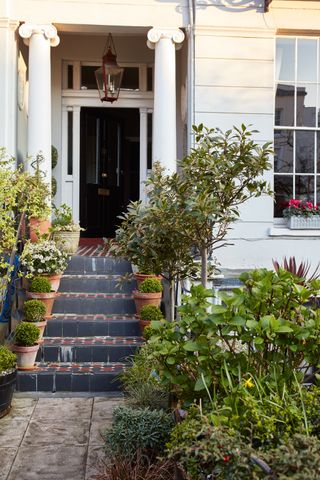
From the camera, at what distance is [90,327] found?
20.6 ft

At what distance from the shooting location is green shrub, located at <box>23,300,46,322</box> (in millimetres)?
5898

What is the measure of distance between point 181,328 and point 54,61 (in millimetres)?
7118

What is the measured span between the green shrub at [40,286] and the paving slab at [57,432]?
182cm

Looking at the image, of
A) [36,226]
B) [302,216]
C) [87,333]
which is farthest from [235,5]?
[87,333]

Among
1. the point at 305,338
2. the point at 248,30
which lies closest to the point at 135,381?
the point at 305,338

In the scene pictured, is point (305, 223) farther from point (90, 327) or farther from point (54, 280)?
point (54, 280)

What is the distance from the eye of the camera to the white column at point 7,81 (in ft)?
24.4

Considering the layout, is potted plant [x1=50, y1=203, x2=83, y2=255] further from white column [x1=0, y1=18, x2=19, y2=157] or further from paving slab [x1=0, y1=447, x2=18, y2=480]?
paving slab [x1=0, y1=447, x2=18, y2=480]

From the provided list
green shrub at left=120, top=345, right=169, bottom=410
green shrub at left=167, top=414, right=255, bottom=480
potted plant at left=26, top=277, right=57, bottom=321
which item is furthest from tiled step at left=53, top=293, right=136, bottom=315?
green shrub at left=167, top=414, right=255, bottom=480

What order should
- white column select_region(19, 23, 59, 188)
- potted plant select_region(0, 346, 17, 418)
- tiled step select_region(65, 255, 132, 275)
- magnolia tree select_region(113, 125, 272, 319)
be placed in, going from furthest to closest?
white column select_region(19, 23, 59, 188)
tiled step select_region(65, 255, 132, 275)
potted plant select_region(0, 346, 17, 418)
magnolia tree select_region(113, 125, 272, 319)

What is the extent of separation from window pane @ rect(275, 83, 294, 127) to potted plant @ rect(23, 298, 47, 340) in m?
4.12

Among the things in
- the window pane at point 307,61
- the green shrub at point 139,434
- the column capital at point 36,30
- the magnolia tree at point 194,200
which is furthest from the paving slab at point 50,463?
the window pane at point 307,61

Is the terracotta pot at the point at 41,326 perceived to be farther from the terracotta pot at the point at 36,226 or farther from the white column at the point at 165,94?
the white column at the point at 165,94

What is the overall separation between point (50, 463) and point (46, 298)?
8.59 feet
